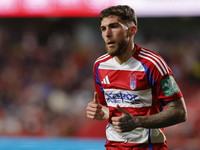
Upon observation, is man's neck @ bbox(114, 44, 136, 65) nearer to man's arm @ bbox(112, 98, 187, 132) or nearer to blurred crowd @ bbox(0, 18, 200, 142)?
man's arm @ bbox(112, 98, 187, 132)

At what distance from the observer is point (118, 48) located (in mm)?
2883

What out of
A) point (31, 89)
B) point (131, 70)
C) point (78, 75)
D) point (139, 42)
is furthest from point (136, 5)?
point (131, 70)

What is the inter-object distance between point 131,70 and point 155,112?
40 centimetres

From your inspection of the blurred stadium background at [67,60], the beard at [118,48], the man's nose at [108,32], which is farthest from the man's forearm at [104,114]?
the blurred stadium background at [67,60]

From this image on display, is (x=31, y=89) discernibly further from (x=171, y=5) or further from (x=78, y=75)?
(x=171, y=5)

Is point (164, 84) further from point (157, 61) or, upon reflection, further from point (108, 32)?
point (108, 32)

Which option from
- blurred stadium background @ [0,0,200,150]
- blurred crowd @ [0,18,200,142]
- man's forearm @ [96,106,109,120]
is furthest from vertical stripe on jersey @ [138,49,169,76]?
blurred crowd @ [0,18,200,142]

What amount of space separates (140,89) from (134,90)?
2.1 inches

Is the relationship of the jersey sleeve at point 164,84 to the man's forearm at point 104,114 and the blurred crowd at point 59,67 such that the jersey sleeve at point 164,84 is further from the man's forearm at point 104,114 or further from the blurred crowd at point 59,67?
the blurred crowd at point 59,67

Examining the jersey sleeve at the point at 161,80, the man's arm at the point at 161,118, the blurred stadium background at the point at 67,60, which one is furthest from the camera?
the blurred stadium background at the point at 67,60

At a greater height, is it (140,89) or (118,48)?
(118,48)

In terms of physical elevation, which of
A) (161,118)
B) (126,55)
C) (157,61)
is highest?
(126,55)

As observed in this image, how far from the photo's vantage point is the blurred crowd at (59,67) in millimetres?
8812

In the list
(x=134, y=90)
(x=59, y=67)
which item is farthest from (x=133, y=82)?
(x=59, y=67)
